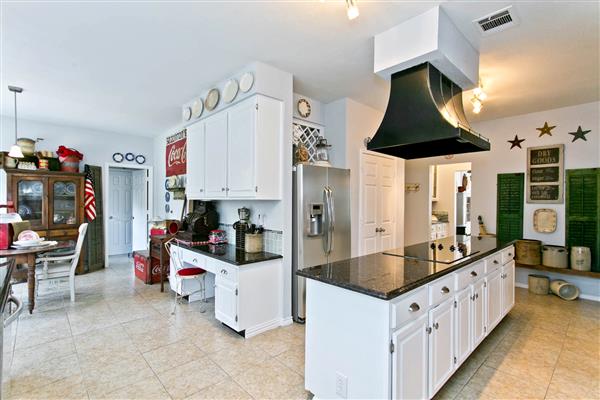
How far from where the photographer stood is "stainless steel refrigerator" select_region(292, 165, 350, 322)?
323 centimetres

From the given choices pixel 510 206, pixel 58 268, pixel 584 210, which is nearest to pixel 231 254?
pixel 58 268

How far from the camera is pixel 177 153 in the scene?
545cm

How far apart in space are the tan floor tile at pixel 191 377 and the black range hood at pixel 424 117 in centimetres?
220

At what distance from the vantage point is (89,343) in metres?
2.75

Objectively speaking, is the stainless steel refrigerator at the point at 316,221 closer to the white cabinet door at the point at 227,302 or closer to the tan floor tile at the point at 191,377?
the white cabinet door at the point at 227,302

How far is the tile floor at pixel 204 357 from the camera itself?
6.89 ft

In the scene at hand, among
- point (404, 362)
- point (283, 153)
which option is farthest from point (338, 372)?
point (283, 153)

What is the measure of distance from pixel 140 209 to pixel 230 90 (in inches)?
185

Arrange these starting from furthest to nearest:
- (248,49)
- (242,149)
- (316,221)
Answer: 1. (316,221)
2. (242,149)
3. (248,49)

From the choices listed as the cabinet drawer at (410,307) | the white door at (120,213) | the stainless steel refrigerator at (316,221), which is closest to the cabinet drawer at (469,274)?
the cabinet drawer at (410,307)

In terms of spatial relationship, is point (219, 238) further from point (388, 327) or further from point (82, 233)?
point (388, 327)

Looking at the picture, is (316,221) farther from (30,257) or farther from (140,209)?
(140,209)

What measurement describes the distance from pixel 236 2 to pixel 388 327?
2311 millimetres

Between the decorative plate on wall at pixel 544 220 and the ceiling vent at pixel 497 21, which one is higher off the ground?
the ceiling vent at pixel 497 21
